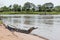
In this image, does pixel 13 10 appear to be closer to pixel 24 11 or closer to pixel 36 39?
pixel 24 11

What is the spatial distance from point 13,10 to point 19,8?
406 centimetres

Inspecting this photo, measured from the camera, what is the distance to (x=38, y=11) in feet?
436

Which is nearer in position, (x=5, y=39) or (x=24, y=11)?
(x=5, y=39)

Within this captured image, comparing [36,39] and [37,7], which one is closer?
[36,39]

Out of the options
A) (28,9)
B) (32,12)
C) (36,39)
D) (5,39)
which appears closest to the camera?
(5,39)

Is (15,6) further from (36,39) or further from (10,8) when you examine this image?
(36,39)

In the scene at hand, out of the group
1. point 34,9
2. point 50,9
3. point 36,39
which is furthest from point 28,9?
point 36,39

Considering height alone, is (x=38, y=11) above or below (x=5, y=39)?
below

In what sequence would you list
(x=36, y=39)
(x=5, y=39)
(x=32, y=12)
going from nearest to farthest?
(x=5, y=39)
(x=36, y=39)
(x=32, y=12)

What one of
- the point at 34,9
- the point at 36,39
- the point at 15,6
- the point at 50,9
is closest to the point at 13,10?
the point at 15,6

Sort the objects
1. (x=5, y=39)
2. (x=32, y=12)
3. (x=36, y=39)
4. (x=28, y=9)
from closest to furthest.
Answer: (x=5, y=39) < (x=36, y=39) < (x=32, y=12) < (x=28, y=9)

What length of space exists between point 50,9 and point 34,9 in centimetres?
1002

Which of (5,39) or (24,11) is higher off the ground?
(5,39)

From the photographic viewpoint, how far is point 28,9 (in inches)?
5300
